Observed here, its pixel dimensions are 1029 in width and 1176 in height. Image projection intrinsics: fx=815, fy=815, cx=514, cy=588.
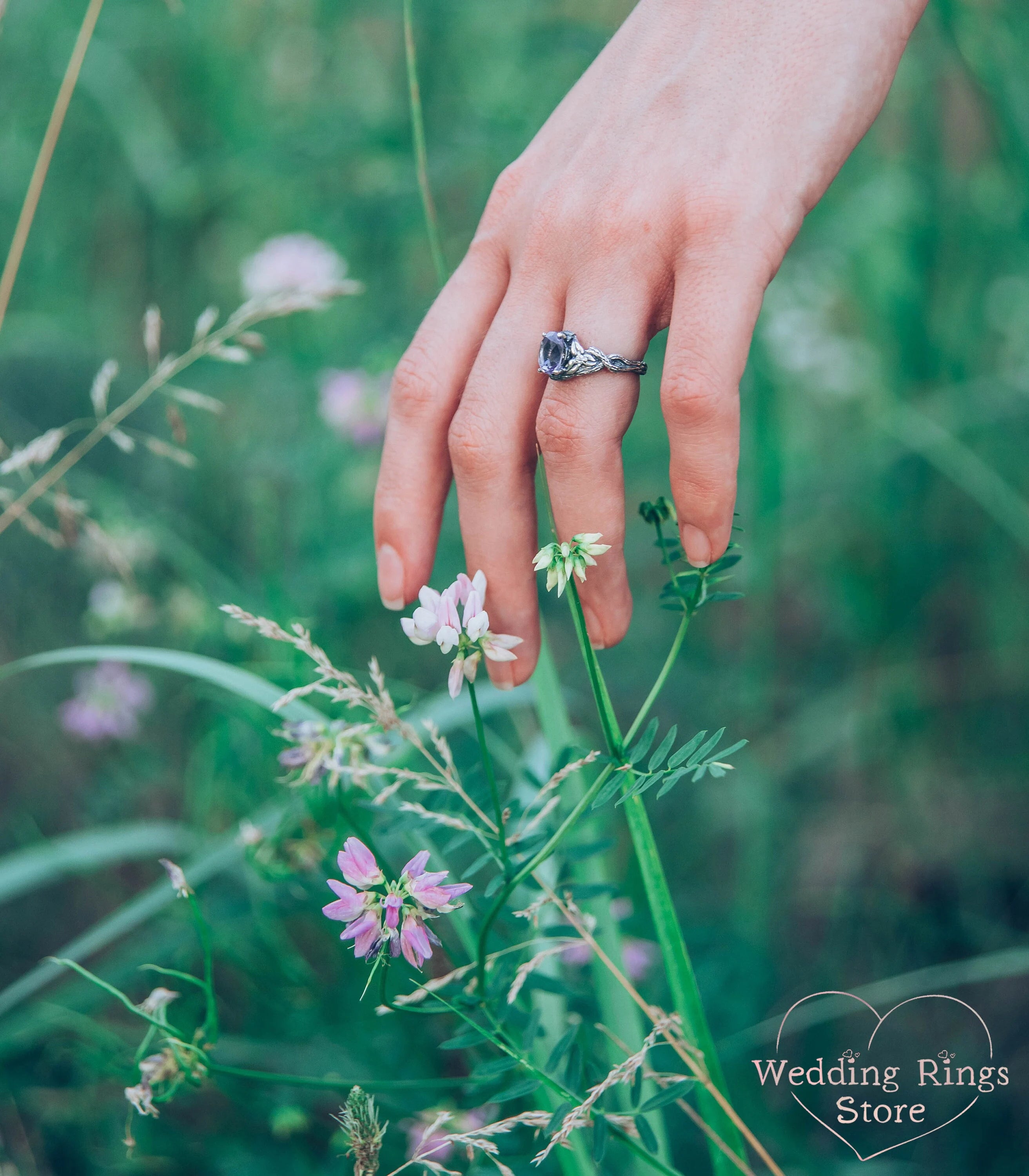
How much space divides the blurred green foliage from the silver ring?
0.51m

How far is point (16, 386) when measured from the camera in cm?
197

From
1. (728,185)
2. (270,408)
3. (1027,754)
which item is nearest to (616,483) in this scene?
(728,185)

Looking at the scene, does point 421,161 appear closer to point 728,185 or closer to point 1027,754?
point 728,185

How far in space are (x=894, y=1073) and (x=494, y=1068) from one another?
29.2 inches

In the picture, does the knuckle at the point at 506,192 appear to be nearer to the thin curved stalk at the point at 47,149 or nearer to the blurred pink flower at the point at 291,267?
the thin curved stalk at the point at 47,149

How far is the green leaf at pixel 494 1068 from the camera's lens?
0.55 meters

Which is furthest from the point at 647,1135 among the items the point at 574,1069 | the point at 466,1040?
the point at 466,1040

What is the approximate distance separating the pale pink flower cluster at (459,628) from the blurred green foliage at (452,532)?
→ 421mm

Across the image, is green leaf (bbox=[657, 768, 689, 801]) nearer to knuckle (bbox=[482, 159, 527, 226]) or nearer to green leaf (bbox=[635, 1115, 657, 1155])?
green leaf (bbox=[635, 1115, 657, 1155])

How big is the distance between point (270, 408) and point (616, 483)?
1432 millimetres

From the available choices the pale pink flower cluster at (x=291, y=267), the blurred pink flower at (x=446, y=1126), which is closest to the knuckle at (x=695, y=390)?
the blurred pink flower at (x=446, y=1126)

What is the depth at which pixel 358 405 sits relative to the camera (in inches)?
56.8

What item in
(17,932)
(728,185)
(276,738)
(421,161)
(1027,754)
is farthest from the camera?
(1027,754)

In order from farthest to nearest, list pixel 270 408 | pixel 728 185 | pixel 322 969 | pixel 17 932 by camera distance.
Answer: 1. pixel 270 408
2. pixel 17 932
3. pixel 322 969
4. pixel 728 185
